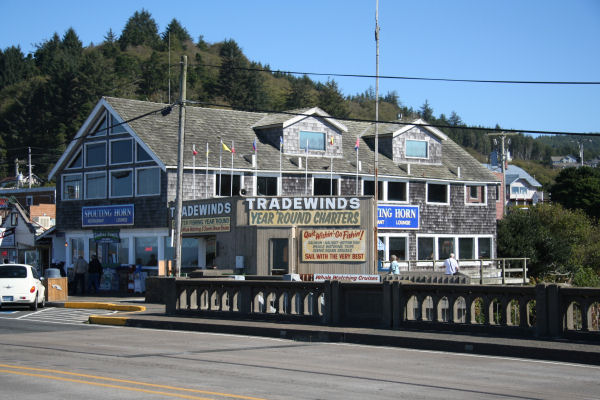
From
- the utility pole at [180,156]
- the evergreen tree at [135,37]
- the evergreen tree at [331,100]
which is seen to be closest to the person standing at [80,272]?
the utility pole at [180,156]

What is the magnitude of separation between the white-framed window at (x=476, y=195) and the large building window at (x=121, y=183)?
63.7ft

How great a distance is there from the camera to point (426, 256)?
144ft

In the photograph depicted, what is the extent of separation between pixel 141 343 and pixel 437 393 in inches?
321

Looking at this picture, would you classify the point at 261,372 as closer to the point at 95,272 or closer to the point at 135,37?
the point at 95,272

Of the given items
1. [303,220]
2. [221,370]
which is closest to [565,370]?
[221,370]

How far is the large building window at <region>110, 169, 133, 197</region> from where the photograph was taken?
39.2m

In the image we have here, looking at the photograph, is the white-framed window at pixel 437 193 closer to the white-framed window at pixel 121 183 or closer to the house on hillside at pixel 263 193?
the house on hillside at pixel 263 193

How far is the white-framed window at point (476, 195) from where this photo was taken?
46500 mm

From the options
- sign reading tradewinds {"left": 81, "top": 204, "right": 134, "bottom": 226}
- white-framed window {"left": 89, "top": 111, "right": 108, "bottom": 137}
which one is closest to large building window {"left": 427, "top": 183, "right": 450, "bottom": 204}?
sign reading tradewinds {"left": 81, "top": 204, "right": 134, "bottom": 226}

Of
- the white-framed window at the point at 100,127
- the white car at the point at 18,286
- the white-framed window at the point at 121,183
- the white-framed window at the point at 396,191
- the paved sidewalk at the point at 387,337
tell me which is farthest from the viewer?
the white-framed window at the point at 396,191

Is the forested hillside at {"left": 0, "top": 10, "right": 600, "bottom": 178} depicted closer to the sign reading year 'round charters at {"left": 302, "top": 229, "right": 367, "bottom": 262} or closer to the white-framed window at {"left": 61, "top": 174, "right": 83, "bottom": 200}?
the white-framed window at {"left": 61, "top": 174, "right": 83, "bottom": 200}

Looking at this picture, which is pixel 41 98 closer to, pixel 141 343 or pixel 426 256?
pixel 426 256

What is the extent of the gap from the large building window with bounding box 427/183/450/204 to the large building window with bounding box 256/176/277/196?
32.2 feet

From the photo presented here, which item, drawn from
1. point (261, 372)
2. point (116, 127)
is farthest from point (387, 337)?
point (116, 127)
